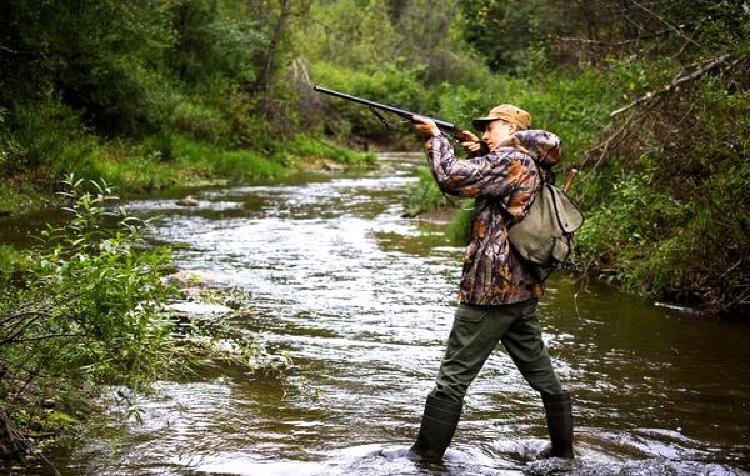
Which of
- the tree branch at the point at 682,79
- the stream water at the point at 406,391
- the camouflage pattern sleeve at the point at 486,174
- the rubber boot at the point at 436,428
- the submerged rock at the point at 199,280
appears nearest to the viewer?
the camouflage pattern sleeve at the point at 486,174

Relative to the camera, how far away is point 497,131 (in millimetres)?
5438

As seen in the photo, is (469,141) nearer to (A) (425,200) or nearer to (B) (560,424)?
(B) (560,424)

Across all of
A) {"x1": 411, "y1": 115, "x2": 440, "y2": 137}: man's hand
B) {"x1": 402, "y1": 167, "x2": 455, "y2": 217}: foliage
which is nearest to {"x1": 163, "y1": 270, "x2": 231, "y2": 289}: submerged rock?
{"x1": 411, "y1": 115, "x2": 440, "y2": 137}: man's hand

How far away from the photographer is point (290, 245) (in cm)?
1454

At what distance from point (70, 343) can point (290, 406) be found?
1773 millimetres

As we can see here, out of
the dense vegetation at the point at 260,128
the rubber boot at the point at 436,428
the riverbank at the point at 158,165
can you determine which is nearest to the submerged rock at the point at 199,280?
the dense vegetation at the point at 260,128

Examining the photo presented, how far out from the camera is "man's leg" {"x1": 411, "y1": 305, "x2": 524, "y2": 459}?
5.19m

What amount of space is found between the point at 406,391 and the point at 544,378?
1670 millimetres

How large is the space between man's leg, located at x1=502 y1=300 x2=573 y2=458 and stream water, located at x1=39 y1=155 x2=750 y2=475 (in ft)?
0.58

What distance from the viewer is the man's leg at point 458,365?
519cm

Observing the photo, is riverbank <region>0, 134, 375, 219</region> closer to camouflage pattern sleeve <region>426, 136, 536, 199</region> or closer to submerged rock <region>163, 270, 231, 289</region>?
submerged rock <region>163, 270, 231, 289</region>

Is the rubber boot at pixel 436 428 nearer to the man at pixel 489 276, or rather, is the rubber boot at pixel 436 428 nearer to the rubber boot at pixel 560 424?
the man at pixel 489 276

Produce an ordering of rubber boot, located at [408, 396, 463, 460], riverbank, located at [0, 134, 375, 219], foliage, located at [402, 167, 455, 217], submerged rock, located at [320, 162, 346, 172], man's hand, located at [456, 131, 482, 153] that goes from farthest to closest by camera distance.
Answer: submerged rock, located at [320, 162, 346, 172], foliage, located at [402, 167, 455, 217], riverbank, located at [0, 134, 375, 219], man's hand, located at [456, 131, 482, 153], rubber boot, located at [408, 396, 463, 460]

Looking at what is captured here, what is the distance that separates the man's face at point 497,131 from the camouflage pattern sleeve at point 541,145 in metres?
0.10
